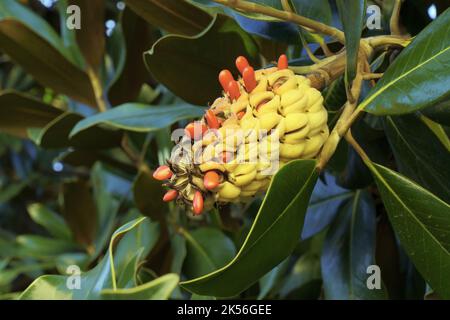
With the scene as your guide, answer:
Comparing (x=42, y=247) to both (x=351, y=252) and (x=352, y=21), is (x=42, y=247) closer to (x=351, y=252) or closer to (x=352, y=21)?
(x=351, y=252)

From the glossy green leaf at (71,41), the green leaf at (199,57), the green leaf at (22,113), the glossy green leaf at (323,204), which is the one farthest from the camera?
the glossy green leaf at (71,41)

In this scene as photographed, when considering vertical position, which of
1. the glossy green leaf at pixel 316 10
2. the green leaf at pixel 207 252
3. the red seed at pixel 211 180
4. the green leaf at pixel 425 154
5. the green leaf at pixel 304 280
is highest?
the glossy green leaf at pixel 316 10

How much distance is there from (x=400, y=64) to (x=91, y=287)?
358 mm

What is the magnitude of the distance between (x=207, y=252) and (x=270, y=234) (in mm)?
509

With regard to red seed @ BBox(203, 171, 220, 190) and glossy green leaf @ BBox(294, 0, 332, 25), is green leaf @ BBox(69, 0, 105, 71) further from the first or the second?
red seed @ BBox(203, 171, 220, 190)

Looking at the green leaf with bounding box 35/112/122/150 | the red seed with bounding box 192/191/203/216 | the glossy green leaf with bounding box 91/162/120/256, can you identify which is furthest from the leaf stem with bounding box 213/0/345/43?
the glossy green leaf with bounding box 91/162/120/256

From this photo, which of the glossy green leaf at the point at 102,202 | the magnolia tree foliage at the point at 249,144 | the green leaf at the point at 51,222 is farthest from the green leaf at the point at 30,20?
the green leaf at the point at 51,222

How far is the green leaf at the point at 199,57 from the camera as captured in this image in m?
0.88

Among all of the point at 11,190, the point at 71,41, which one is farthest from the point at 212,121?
the point at 11,190

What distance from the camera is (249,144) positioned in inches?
23.7

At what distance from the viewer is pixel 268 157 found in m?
0.61

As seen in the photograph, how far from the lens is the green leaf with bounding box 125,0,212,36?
924 mm

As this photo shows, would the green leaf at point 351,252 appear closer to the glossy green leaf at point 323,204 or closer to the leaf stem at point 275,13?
the glossy green leaf at point 323,204

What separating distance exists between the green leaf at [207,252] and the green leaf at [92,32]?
387 millimetres
